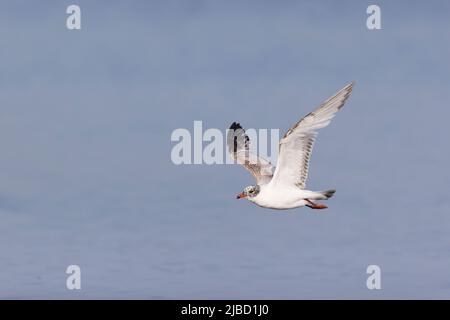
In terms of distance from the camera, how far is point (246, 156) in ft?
138

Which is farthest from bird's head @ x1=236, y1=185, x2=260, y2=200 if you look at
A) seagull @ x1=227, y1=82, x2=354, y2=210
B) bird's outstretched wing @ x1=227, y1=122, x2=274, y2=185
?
bird's outstretched wing @ x1=227, y1=122, x2=274, y2=185

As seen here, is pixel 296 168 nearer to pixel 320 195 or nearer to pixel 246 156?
pixel 320 195

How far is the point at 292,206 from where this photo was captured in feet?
120

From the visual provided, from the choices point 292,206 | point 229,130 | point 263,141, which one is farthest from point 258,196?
point 229,130

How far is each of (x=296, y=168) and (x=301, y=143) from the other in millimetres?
1141

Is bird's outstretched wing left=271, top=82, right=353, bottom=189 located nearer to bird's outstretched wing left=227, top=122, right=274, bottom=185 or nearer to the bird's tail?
the bird's tail

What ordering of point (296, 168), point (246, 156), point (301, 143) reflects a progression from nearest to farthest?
point (301, 143) < point (296, 168) < point (246, 156)

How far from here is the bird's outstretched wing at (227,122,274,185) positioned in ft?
133

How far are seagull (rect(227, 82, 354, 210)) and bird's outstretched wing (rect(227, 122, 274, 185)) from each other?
162 cm

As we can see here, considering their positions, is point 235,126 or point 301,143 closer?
point 301,143

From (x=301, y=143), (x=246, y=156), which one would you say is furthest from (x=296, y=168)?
(x=246, y=156)
